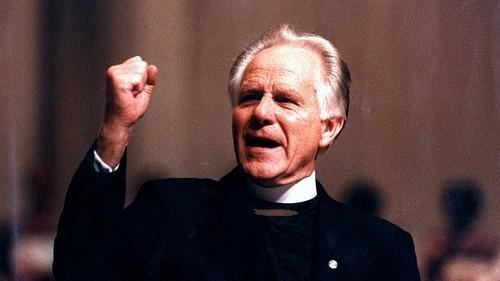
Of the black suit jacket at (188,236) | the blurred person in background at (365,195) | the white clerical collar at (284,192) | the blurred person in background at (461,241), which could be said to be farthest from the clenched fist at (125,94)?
the blurred person in background at (461,241)

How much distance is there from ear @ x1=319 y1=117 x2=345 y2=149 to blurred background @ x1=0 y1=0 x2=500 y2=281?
38 centimetres

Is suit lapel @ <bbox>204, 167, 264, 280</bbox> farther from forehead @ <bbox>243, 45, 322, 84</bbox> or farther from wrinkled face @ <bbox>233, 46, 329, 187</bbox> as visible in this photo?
forehead @ <bbox>243, 45, 322, 84</bbox>

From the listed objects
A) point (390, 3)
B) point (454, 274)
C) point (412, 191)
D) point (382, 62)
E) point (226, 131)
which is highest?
point (390, 3)

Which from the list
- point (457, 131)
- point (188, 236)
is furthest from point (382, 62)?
point (188, 236)

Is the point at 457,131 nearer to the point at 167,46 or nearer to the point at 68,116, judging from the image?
the point at 167,46

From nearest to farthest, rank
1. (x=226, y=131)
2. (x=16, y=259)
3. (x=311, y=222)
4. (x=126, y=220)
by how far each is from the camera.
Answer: (x=126, y=220) < (x=311, y=222) < (x=16, y=259) < (x=226, y=131)

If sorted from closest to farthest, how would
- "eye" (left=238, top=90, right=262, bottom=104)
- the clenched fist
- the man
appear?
the clenched fist, the man, "eye" (left=238, top=90, right=262, bottom=104)

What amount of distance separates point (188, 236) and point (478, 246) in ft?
3.15

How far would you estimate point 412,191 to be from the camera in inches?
95.0

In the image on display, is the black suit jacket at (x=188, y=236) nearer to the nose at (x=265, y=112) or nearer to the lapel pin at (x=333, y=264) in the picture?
the lapel pin at (x=333, y=264)

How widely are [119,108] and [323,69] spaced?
521 millimetres

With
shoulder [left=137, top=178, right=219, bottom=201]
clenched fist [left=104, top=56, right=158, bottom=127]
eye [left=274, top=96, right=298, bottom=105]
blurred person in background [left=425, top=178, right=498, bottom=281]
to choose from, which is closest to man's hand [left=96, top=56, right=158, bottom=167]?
clenched fist [left=104, top=56, right=158, bottom=127]

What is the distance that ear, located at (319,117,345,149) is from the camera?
1.99m

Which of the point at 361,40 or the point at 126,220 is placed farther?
the point at 361,40
